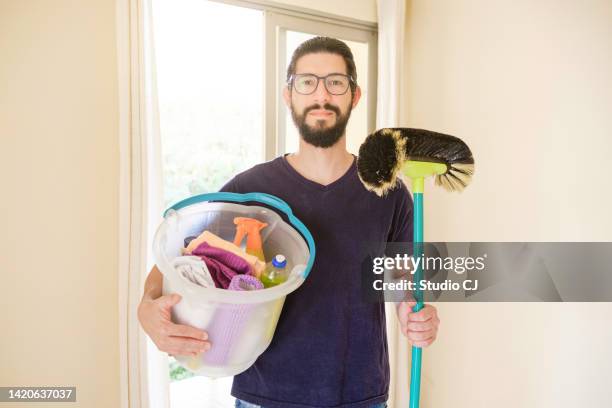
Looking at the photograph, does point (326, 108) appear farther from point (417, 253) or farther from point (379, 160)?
point (417, 253)

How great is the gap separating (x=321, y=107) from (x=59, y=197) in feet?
3.35

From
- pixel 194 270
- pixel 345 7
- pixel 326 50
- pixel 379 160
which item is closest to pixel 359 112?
pixel 345 7

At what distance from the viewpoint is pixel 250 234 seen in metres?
0.95

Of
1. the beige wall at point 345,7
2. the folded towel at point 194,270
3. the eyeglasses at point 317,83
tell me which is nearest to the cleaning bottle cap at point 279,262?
the folded towel at point 194,270

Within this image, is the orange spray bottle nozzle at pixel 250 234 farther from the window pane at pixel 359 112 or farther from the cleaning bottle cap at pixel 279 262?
the window pane at pixel 359 112

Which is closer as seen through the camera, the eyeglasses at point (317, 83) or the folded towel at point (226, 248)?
the folded towel at point (226, 248)

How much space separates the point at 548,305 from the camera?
5.51ft

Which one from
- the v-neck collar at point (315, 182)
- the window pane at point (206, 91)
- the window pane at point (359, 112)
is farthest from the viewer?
the window pane at point (359, 112)

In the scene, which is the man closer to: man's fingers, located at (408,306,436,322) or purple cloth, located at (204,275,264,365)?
man's fingers, located at (408,306,436,322)

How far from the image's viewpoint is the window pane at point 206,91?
198 centimetres

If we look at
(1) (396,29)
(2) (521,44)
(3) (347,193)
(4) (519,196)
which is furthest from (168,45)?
(4) (519,196)

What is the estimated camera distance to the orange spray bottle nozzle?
0.94m

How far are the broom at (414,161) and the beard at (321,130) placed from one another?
0.18m

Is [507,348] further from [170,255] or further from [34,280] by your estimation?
[34,280]
